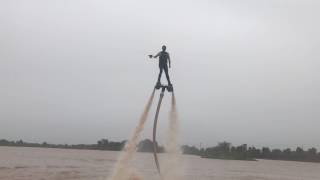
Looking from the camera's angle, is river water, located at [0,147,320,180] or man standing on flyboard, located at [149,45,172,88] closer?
man standing on flyboard, located at [149,45,172,88]

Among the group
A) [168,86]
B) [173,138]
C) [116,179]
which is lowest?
[116,179]

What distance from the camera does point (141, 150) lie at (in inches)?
1234

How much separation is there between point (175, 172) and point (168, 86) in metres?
5.13

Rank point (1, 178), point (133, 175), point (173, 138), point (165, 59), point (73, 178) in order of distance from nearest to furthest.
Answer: point (165, 59), point (173, 138), point (133, 175), point (1, 178), point (73, 178)

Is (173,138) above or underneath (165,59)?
underneath

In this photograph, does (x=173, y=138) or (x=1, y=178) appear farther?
(x=1, y=178)

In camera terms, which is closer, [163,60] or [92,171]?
[163,60]

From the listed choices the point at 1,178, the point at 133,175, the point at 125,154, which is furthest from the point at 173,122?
the point at 1,178

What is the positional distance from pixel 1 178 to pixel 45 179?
4.67 metres

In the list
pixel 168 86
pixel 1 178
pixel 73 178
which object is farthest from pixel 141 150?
pixel 73 178

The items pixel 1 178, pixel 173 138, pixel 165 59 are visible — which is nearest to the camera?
pixel 165 59

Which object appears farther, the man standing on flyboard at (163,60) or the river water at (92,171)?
the river water at (92,171)

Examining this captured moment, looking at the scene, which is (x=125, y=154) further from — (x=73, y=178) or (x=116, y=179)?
(x=73, y=178)

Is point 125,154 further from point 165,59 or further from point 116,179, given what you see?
point 165,59
